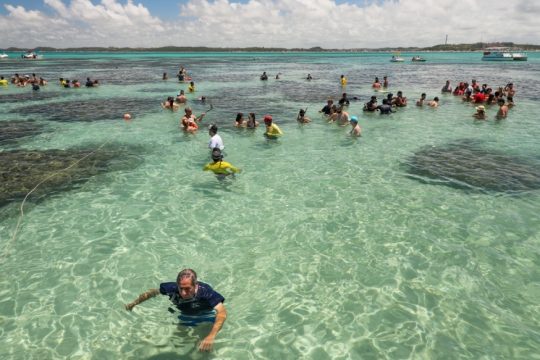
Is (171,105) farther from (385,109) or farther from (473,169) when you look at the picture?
(473,169)

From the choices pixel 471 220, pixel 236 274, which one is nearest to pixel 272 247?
pixel 236 274

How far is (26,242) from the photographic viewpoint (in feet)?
30.0

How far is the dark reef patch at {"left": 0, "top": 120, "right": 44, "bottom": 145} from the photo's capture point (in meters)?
19.0

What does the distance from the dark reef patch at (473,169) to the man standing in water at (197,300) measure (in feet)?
33.8

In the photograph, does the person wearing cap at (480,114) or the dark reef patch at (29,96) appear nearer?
the person wearing cap at (480,114)

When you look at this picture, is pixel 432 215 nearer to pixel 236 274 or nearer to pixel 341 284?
pixel 341 284

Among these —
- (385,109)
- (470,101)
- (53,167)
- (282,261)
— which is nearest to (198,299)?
(282,261)

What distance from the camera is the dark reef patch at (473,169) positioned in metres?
12.5

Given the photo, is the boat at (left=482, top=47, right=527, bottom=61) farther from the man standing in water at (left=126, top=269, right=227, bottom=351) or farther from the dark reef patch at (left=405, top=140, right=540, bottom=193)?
the man standing in water at (left=126, top=269, right=227, bottom=351)

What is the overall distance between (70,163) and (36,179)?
2.07 meters

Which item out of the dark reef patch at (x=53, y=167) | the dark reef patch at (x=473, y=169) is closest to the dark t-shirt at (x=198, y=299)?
the dark reef patch at (x=53, y=167)

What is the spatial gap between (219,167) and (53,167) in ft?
25.2

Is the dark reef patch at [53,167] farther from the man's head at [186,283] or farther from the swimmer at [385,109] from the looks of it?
the swimmer at [385,109]

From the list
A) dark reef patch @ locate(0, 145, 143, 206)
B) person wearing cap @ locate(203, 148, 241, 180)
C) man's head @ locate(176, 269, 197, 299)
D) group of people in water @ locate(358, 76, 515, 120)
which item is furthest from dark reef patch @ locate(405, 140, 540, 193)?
dark reef patch @ locate(0, 145, 143, 206)
